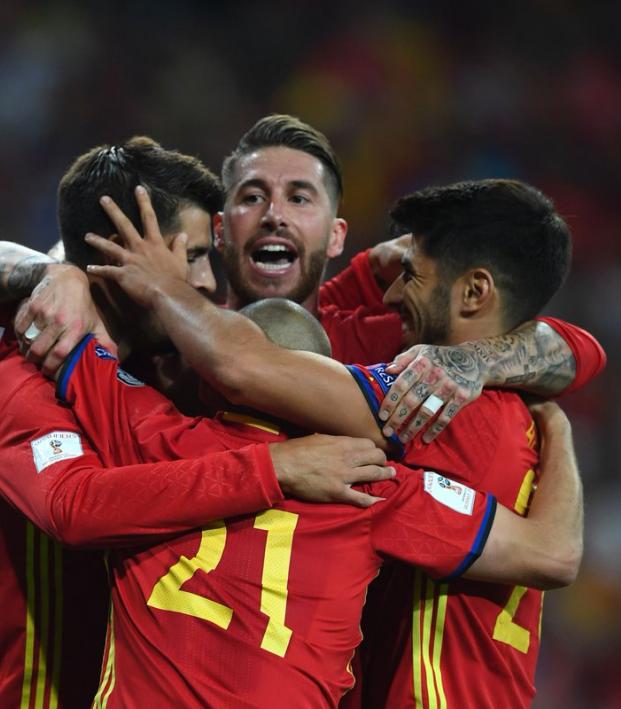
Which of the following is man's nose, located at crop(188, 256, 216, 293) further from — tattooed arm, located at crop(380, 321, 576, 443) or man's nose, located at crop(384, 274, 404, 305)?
tattooed arm, located at crop(380, 321, 576, 443)

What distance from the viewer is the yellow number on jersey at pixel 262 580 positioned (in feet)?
6.99

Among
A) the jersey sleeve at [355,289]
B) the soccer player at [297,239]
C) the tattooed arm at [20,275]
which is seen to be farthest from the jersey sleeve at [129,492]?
the jersey sleeve at [355,289]

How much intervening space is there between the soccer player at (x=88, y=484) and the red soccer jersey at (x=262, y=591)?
2.9 inches

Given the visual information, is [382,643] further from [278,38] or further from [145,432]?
[278,38]

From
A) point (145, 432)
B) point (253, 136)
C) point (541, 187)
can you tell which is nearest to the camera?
point (145, 432)

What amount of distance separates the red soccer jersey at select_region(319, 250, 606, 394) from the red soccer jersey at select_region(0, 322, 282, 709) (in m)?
1.20

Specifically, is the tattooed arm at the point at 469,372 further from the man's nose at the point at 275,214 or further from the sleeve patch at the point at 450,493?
the man's nose at the point at 275,214

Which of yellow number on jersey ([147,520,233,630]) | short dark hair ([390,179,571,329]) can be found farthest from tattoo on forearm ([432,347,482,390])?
yellow number on jersey ([147,520,233,630])

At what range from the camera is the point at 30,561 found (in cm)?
257

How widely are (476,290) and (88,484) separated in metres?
1.18

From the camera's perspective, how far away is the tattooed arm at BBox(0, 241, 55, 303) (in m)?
2.67

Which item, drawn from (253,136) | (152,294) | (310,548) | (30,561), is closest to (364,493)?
(310,548)

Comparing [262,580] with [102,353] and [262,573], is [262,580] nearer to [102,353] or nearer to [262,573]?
[262,573]

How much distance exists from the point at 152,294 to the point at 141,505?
2.03 ft
